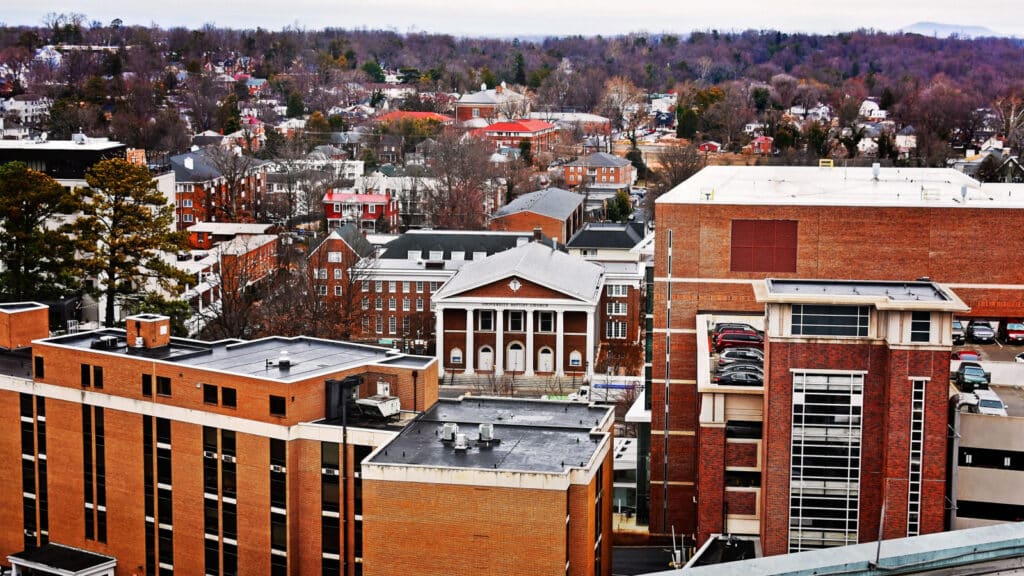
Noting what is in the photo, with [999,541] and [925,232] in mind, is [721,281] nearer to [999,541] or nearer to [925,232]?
[925,232]

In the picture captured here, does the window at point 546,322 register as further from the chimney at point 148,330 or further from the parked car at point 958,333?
the chimney at point 148,330

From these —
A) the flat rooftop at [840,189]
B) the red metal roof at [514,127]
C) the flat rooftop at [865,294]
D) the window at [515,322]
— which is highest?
the red metal roof at [514,127]

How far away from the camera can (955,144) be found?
128375mm

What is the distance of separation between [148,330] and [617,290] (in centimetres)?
3448

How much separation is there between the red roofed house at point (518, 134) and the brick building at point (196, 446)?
312 feet

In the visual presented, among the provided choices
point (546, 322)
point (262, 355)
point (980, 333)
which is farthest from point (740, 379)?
point (546, 322)

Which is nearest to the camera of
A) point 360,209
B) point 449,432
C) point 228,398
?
point 449,432

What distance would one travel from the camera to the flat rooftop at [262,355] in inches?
1372

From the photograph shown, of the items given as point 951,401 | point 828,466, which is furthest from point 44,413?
point 951,401

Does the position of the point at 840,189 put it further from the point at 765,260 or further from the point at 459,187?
the point at 459,187

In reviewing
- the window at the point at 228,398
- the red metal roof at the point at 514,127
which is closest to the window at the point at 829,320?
the window at the point at 228,398

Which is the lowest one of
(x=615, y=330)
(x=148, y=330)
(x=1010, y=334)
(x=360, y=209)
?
(x=615, y=330)

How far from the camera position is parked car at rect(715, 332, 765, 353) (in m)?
37.5

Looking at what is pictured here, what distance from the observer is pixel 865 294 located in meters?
29.6
